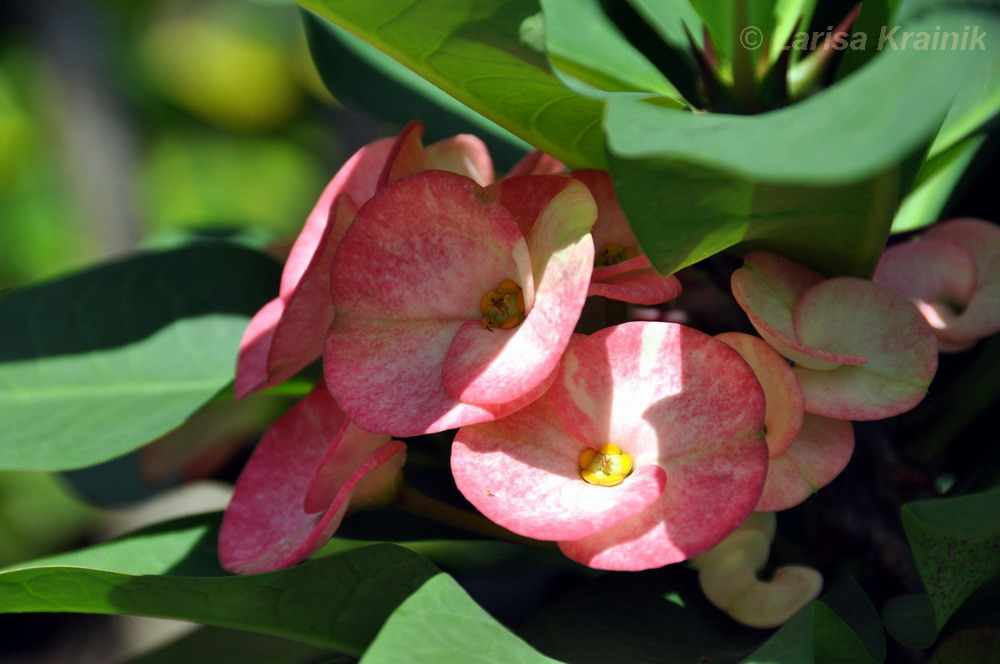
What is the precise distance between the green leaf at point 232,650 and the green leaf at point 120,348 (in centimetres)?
17

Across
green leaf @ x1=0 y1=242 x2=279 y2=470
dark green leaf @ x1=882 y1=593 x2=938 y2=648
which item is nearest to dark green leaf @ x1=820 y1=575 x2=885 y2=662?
dark green leaf @ x1=882 y1=593 x2=938 y2=648

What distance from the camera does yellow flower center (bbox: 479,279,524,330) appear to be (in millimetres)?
493

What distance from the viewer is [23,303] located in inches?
31.0

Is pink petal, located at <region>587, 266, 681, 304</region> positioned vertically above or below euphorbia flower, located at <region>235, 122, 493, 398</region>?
above

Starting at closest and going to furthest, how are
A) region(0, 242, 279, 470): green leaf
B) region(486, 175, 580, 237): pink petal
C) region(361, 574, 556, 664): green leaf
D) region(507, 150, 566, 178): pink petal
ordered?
region(361, 574, 556, 664): green leaf, region(486, 175, 580, 237): pink petal, region(507, 150, 566, 178): pink petal, region(0, 242, 279, 470): green leaf

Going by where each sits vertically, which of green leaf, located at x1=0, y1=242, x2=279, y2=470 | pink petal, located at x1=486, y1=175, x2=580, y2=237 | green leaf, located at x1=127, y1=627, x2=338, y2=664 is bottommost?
green leaf, located at x1=127, y1=627, x2=338, y2=664

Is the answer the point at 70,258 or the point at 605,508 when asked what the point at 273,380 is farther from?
the point at 70,258

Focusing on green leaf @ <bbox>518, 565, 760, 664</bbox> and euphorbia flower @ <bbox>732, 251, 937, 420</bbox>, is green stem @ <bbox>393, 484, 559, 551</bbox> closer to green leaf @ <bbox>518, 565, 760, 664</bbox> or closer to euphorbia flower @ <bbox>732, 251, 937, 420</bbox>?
green leaf @ <bbox>518, 565, 760, 664</bbox>

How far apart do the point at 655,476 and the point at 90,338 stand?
21.4 inches

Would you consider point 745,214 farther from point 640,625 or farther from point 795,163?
point 640,625

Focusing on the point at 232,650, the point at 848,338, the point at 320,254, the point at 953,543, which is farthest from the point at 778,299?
the point at 232,650

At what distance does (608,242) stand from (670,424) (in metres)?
0.13

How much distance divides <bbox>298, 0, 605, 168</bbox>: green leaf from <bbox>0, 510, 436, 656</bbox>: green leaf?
9.5 inches

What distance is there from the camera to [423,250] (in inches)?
19.4
